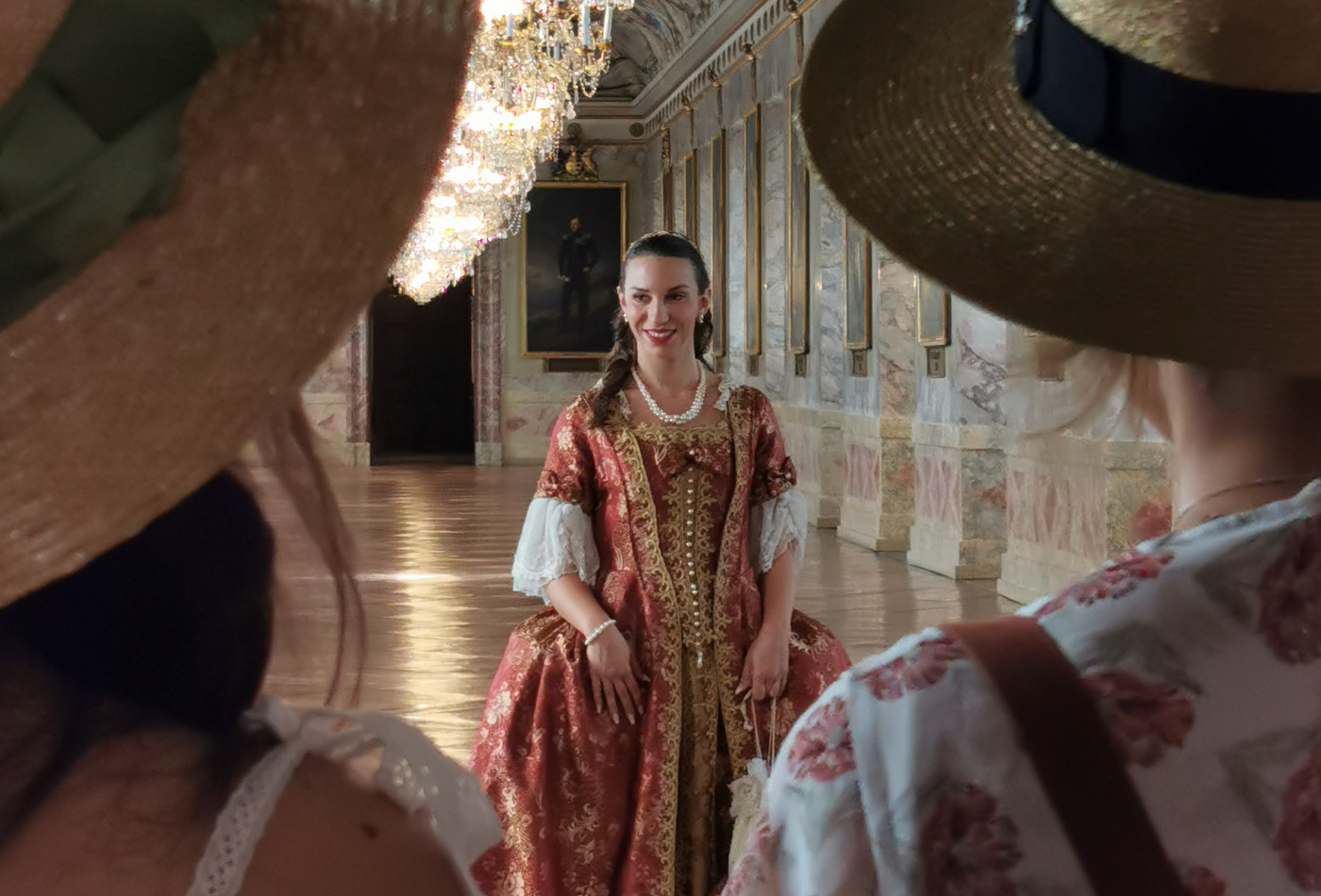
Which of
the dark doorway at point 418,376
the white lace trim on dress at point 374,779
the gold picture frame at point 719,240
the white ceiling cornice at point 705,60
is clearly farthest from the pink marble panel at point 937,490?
the dark doorway at point 418,376

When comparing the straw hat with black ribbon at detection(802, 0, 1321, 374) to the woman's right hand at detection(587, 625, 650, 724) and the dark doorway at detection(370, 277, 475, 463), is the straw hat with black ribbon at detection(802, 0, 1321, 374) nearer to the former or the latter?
the woman's right hand at detection(587, 625, 650, 724)

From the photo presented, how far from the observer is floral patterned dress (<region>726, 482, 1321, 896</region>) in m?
1.03

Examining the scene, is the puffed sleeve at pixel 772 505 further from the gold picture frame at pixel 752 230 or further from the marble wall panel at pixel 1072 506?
the gold picture frame at pixel 752 230

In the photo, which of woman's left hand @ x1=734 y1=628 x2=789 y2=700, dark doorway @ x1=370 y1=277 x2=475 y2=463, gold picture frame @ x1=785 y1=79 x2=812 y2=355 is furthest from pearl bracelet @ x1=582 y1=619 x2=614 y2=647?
dark doorway @ x1=370 y1=277 x2=475 y2=463

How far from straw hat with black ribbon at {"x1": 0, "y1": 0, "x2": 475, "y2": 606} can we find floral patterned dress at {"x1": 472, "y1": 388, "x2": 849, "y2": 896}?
Result: 10.2ft

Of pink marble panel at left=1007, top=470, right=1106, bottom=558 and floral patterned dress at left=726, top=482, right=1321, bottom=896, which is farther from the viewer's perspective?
pink marble panel at left=1007, top=470, right=1106, bottom=558

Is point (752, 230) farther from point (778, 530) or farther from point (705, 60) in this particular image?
point (778, 530)

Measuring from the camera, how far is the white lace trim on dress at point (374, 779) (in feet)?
2.48

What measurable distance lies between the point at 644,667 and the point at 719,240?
48.9 ft

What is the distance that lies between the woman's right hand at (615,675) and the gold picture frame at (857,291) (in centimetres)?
864

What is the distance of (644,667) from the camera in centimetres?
382

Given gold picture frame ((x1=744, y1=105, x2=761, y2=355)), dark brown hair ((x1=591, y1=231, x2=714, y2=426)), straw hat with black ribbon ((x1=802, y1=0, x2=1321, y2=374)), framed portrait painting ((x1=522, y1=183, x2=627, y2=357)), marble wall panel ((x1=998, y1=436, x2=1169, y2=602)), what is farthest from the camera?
framed portrait painting ((x1=522, y1=183, x2=627, y2=357))

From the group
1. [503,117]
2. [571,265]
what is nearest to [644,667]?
[503,117]

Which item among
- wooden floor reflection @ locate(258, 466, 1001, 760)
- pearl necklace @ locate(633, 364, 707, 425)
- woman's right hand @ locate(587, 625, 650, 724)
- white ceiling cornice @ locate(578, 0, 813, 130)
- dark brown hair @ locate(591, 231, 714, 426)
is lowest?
wooden floor reflection @ locate(258, 466, 1001, 760)
